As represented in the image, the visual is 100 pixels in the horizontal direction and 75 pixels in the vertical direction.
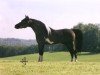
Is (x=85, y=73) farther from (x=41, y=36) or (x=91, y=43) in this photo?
(x=91, y=43)

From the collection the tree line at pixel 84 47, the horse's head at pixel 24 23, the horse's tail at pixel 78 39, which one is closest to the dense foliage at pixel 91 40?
the tree line at pixel 84 47

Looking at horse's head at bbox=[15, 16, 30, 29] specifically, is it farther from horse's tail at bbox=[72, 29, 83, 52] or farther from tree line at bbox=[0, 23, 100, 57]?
tree line at bbox=[0, 23, 100, 57]

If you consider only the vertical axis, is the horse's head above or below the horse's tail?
above

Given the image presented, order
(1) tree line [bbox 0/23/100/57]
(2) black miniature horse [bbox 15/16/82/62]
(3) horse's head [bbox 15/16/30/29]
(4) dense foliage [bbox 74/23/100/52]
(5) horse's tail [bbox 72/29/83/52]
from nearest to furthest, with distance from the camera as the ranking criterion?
(2) black miniature horse [bbox 15/16/82/62] < (3) horse's head [bbox 15/16/30/29] < (5) horse's tail [bbox 72/29/83/52] < (1) tree line [bbox 0/23/100/57] < (4) dense foliage [bbox 74/23/100/52]

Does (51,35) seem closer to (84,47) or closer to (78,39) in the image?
(78,39)

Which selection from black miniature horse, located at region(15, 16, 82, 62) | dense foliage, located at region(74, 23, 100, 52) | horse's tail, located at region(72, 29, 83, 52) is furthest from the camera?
dense foliage, located at region(74, 23, 100, 52)

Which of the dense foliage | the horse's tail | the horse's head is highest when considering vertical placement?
the dense foliage

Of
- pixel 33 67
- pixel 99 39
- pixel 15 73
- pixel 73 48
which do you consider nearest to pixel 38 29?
pixel 73 48

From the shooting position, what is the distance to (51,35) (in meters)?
22.5

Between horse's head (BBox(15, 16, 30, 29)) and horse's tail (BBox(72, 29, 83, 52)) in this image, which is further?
horse's tail (BBox(72, 29, 83, 52))

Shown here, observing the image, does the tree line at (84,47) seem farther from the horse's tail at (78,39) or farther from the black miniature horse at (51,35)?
the black miniature horse at (51,35)

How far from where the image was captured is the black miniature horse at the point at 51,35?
869 inches

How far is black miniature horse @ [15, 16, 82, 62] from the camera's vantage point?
22.1 m

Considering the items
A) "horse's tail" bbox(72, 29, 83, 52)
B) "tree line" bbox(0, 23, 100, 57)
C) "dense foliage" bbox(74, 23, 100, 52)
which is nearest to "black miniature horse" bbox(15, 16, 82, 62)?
"horse's tail" bbox(72, 29, 83, 52)
